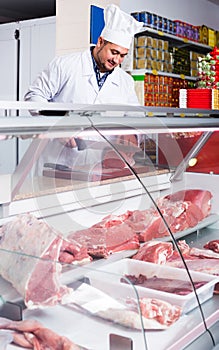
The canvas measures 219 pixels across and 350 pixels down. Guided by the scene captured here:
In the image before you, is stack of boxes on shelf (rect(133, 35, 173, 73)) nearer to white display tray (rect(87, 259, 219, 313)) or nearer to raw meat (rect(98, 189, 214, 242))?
raw meat (rect(98, 189, 214, 242))

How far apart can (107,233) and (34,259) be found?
56 cm

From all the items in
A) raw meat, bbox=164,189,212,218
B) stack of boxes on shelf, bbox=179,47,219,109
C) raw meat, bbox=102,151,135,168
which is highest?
stack of boxes on shelf, bbox=179,47,219,109

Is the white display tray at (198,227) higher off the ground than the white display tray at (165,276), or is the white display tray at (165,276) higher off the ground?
the white display tray at (198,227)

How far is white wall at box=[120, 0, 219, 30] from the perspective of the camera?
5406 mm

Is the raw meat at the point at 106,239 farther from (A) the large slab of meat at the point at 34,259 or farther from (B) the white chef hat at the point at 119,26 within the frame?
(B) the white chef hat at the point at 119,26

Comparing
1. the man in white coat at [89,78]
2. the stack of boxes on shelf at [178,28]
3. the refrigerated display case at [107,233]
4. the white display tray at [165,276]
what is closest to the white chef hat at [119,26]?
the man in white coat at [89,78]

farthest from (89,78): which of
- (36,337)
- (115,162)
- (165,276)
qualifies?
(36,337)

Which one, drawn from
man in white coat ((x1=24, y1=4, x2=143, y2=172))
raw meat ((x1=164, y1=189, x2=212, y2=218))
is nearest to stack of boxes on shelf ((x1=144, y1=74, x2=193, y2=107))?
man in white coat ((x1=24, y1=4, x2=143, y2=172))

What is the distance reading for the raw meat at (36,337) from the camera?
1.08 metres

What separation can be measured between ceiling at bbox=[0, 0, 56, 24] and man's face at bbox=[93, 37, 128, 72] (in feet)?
14.1

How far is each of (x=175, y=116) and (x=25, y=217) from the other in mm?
751

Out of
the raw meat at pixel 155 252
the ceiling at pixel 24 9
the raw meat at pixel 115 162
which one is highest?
the ceiling at pixel 24 9

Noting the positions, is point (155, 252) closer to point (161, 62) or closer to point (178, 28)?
point (161, 62)

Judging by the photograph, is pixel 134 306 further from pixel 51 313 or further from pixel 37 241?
pixel 37 241
